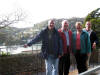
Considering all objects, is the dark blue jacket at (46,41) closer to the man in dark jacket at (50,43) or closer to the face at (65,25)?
the man in dark jacket at (50,43)

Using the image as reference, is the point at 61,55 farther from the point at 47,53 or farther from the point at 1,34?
the point at 1,34

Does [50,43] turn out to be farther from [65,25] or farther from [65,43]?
[65,25]

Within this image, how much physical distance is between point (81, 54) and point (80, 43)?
0.83 feet

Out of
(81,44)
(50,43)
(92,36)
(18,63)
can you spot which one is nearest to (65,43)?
(50,43)

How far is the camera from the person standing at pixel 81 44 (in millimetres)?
3887

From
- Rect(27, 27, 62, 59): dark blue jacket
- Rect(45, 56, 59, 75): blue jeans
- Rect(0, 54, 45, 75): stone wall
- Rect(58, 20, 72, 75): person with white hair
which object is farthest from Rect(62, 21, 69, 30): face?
Rect(0, 54, 45, 75): stone wall

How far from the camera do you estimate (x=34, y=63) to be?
Answer: 1028 cm

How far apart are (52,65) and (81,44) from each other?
→ 0.76 m

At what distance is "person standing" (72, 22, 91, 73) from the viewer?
3.89 m

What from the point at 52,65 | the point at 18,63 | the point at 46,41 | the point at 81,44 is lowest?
the point at 18,63

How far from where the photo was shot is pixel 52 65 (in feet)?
12.2

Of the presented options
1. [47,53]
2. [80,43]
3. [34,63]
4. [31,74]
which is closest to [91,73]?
[47,53]

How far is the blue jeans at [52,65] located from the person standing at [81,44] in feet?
1.69

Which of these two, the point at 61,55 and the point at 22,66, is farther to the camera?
the point at 22,66
